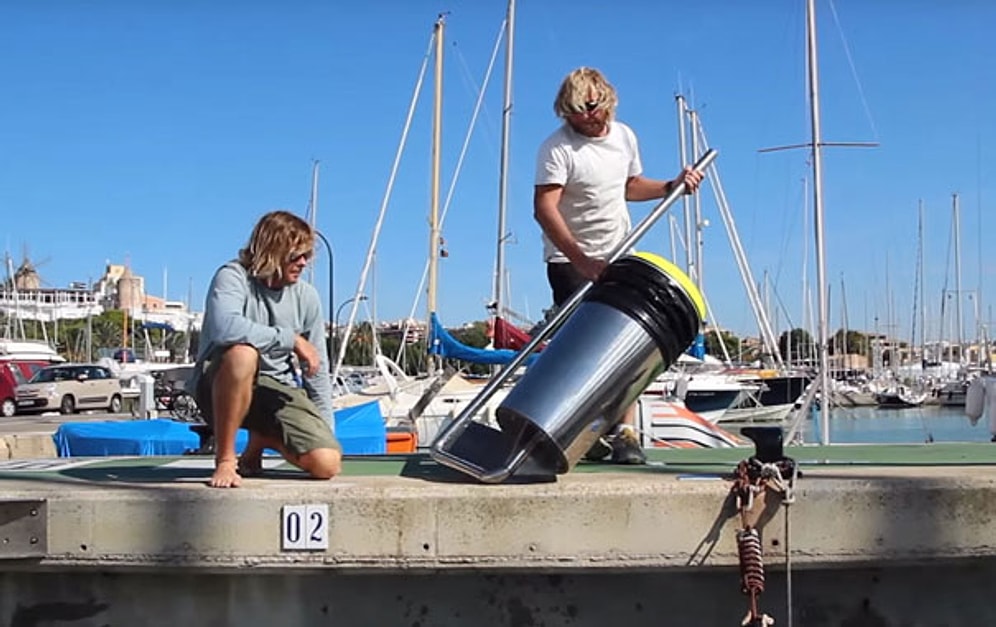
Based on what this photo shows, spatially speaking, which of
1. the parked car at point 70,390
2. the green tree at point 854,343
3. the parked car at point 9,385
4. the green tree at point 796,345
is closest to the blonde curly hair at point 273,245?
the parked car at point 70,390

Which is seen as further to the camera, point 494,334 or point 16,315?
point 16,315

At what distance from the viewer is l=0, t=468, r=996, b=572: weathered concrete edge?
135 inches

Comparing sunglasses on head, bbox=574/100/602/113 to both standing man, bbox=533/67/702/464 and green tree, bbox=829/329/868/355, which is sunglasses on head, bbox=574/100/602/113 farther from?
green tree, bbox=829/329/868/355

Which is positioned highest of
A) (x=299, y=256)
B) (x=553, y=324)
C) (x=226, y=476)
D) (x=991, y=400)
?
(x=299, y=256)

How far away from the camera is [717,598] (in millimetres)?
3656

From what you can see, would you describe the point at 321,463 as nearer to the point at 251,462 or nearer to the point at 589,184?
the point at 251,462

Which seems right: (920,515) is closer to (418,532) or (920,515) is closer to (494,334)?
(418,532)

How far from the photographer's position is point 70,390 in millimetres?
Result: 33062

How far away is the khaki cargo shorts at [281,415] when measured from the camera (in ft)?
13.0

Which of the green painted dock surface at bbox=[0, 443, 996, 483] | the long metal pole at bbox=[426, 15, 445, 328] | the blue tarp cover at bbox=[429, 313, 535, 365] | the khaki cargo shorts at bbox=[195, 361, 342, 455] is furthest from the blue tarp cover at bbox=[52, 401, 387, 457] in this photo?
the long metal pole at bbox=[426, 15, 445, 328]

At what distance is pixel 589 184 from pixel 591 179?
0.08 feet

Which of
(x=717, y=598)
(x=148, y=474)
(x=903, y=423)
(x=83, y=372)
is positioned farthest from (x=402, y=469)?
(x=903, y=423)

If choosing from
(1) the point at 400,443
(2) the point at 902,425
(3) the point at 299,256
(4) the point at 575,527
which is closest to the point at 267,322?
(3) the point at 299,256

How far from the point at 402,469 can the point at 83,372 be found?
32.8m
